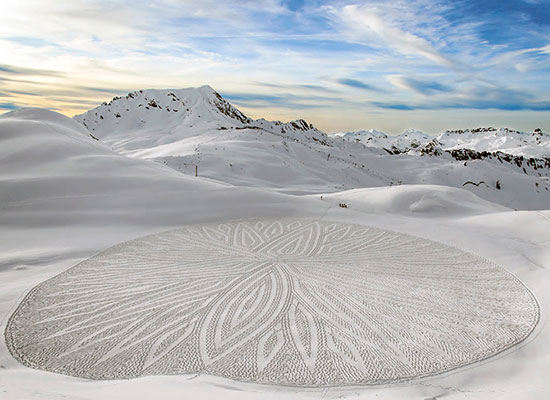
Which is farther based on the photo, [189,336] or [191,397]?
[189,336]

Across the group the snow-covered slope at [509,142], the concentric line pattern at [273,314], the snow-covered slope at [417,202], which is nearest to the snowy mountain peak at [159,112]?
the snow-covered slope at [417,202]

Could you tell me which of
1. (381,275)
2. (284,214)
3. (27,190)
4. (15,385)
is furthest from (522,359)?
(27,190)

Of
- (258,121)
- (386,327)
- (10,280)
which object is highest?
(258,121)

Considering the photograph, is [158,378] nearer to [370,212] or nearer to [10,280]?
[10,280]

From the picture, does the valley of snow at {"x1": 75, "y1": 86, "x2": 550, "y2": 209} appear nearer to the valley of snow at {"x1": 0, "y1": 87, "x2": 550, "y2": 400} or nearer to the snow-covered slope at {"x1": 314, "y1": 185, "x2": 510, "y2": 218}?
the valley of snow at {"x1": 0, "y1": 87, "x2": 550, "y2": 400}

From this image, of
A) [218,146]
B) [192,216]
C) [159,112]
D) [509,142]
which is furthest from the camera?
[509,142]

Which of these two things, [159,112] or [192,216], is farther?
[159,112]

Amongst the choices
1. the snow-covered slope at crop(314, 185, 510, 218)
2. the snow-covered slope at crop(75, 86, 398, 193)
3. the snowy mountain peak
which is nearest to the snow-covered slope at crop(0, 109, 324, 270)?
the snow-covered slope at crop(314, 185, 510, 218)

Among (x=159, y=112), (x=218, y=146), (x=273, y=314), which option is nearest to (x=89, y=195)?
(x=273, y=314)

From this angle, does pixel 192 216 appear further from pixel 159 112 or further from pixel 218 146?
pixel 159 112
